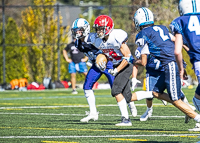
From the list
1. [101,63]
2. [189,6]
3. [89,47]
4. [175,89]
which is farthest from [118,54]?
[189,6]

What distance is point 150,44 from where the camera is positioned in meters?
5.76

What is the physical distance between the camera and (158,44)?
5.72 m

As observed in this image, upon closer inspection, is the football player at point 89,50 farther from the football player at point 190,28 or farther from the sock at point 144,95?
the football player at point 190,28

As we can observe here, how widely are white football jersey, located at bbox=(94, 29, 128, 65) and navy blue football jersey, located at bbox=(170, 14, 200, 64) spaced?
177 centimetres

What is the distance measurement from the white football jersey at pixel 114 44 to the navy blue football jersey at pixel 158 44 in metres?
0.63

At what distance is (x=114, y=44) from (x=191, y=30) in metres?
1.91

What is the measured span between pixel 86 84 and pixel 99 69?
341mm

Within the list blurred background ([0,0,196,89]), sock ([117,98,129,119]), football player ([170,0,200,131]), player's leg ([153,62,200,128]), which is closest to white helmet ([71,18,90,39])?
sock ([117,98,129,119])

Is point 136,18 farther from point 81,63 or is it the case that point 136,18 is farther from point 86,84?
point 81,63

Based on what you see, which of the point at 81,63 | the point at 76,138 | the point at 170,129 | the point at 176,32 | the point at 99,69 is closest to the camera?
the point at 176,32

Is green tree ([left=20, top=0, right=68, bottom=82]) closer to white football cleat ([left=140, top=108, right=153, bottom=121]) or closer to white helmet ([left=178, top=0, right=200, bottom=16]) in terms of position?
white football cleat ([left=140, top=108, right=153, bottom=121])

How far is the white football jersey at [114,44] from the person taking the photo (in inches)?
252

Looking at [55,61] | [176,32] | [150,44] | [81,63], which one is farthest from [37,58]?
[176,32]

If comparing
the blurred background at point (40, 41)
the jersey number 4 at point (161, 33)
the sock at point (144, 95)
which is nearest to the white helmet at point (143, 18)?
the jersey number 4 at point (161, 33)
